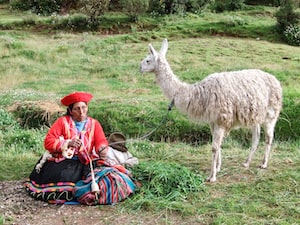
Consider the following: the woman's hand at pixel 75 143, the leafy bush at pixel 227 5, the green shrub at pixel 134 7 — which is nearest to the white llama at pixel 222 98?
the woman's hand at pixel 75 143

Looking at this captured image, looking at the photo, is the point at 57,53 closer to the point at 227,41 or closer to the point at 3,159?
the point at 227,41

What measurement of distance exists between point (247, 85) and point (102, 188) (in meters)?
2.08

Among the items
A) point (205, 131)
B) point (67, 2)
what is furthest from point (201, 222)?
Result: point (67, 2)

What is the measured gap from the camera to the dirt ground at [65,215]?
427 cm

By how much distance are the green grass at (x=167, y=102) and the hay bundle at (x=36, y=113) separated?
0.89 feet

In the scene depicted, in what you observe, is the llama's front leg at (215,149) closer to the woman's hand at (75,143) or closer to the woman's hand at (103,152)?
the woman's hand at (103,152)

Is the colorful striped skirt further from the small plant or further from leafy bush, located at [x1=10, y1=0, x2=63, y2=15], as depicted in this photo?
leafy bush, located at [x1=10, y1=0, x2=63, y2=15]

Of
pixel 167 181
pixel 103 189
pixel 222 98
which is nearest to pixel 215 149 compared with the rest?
pixel 222 98

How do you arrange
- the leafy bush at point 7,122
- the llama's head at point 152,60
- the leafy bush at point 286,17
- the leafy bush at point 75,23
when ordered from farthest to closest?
the leafy bush at point 75,23 → the leafy bush at point 286,17 → the leafy bush at point 7,122 → the llama's head at point 152,60

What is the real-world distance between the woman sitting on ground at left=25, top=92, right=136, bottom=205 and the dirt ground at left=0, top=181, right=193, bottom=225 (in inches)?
3.8

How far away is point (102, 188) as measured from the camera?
4.62m

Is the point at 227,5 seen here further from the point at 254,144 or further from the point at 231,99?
the point at 231,99

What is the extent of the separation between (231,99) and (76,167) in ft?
6.19

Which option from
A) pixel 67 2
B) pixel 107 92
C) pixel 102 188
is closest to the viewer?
pixel 102 188
